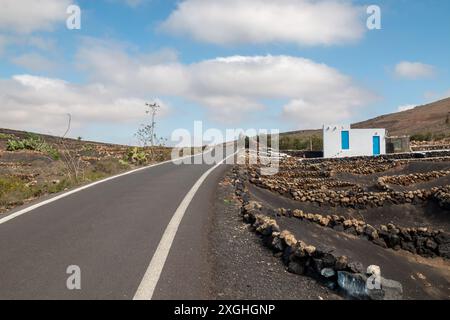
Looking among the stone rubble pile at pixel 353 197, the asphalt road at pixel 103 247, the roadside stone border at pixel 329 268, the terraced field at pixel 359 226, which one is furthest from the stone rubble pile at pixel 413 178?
the roadside stone border at pixel 329 268

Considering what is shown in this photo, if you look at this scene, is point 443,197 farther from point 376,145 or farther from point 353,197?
point 376,145

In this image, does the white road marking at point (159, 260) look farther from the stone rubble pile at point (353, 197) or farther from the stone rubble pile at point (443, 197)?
the stone rubble pile at point (443, 197)

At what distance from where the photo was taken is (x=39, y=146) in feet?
105

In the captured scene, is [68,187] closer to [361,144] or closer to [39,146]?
[39,146]

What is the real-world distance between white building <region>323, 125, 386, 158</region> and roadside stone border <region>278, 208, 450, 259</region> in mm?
25491

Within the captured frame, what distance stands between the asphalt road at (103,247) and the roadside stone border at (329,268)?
1086 mm

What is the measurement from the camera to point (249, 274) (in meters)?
5.81

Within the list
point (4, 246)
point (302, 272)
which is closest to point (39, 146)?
point (4, 246)

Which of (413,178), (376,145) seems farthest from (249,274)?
(376,145)

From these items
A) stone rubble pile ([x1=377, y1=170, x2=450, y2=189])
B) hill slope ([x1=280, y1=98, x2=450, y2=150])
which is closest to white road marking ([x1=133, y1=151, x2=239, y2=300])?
stone rubble pile ([x1=377, y1=170, x2=450, y2=189])

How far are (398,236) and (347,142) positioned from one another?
85.9 feet

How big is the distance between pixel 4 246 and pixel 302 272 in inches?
160

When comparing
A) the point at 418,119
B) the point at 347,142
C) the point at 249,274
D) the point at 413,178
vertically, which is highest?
the point at 418,119

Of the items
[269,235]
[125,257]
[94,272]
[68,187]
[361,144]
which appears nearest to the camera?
[94,272]
